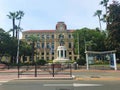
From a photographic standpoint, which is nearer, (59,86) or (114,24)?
(59,86)

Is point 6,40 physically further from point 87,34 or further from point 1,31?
point 87,34

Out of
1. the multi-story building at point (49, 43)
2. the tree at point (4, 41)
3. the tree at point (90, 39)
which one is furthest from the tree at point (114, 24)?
the multi-story building at point (49, 43)


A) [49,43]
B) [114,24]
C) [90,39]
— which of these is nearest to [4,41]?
[114,24]

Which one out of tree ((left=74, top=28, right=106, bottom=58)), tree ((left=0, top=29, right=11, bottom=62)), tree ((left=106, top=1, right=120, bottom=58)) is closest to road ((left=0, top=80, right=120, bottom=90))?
tree ((left=106, top=1, right=120, bottom=58))

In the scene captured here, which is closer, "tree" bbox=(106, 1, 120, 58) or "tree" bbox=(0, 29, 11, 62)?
"tree" bbox=(106, 1, 120, 58)

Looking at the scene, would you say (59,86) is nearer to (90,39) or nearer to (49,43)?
(90,39)

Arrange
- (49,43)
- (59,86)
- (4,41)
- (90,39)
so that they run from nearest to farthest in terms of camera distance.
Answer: (59,86), (4,41), (90,39), (49,43)

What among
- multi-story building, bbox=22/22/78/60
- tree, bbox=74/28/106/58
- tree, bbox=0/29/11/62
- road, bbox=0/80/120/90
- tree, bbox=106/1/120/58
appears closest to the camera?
road, bbox=0/80/120/90

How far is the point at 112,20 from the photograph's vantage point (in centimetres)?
5934

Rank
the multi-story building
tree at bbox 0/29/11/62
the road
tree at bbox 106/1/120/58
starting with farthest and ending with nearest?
1. the multi-story building
2. tree at bbox 0/29/11/62
3. tree at bbox 106/1/120/58
4. the road

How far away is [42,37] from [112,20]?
86.0m

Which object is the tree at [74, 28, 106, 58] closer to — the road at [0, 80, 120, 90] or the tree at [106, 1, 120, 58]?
the tree at [106, 1, 120, 58]

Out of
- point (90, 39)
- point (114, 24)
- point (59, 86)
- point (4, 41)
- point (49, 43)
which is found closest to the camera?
point (59, 86)

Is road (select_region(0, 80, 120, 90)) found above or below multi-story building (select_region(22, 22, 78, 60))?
below
